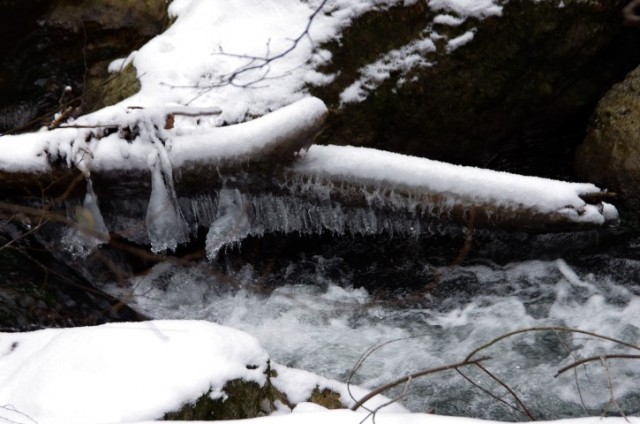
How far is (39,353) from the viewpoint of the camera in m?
2.69

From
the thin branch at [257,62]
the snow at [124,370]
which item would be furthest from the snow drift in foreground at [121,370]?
the thin branch at [257,62]

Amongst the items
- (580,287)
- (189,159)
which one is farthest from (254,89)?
(580,287)

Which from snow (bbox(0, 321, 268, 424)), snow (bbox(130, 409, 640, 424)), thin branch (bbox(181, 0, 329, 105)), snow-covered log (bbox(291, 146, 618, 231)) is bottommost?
snow-covered log (bbox(291, 146, 618, 231))

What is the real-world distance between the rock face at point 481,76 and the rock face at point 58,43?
2.22 meters

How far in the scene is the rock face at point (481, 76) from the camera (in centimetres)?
434

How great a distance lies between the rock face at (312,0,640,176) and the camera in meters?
4.34

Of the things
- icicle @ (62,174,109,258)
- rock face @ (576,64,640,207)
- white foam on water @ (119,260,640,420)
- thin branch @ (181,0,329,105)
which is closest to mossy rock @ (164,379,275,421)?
white foam on water @ (119,260,640,420)

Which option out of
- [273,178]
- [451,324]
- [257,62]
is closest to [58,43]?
[257,62]

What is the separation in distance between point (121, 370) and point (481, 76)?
309 centimetres

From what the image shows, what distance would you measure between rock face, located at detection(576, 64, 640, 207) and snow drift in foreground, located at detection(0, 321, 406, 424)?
279 cm

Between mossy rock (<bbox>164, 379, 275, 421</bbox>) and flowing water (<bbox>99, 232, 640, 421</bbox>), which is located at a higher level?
mossy rock (<bbox>164, 379, 275, 421</bbox>)

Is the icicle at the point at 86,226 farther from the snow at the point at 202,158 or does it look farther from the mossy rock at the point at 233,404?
the mossy rock at the point at 233,404

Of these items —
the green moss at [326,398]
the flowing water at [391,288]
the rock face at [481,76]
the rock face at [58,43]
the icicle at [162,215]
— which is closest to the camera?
the green moss at [326,398]

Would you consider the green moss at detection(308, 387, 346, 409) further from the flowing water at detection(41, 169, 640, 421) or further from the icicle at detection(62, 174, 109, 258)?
the icicle at detection(62, 174, 109, 258)
